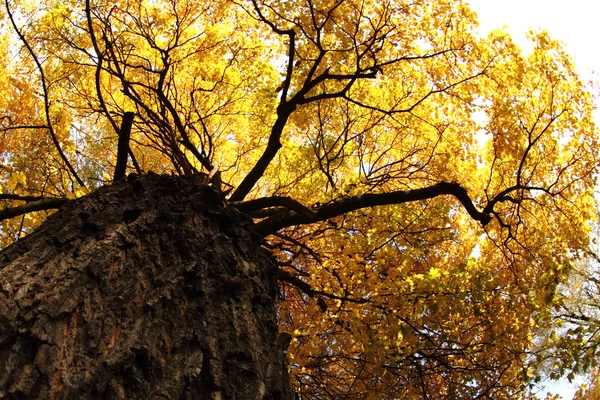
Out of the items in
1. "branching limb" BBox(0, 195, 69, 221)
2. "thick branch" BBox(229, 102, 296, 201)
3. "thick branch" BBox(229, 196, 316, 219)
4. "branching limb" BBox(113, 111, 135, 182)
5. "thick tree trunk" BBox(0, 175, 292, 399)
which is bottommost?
"thick tree trunk" BBox(0, 175, 292, 399)

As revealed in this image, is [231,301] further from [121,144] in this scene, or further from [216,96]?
[216,96]

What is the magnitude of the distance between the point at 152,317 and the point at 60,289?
1.34ft

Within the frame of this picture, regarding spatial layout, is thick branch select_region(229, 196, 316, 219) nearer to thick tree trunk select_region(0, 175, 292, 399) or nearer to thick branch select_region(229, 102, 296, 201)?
thick branch select_region(229, 102, 296, 201)

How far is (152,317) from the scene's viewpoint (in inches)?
91.1

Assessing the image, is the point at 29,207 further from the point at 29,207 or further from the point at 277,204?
the point at 277,204

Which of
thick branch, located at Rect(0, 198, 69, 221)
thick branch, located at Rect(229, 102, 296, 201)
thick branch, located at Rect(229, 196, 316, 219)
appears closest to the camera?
thick branch, located at Rect(0, 198, 69, 221)

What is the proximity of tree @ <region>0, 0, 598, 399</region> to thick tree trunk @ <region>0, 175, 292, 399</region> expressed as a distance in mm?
1035

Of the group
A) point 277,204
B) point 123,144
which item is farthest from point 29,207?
point 277,204

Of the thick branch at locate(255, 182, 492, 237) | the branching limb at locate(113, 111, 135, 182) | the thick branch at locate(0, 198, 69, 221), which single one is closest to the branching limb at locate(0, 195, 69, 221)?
the thick branch at locate(0, 198, 69, 221)

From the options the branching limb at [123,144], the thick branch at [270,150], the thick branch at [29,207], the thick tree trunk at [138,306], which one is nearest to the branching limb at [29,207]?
the thick branch at [29,207]

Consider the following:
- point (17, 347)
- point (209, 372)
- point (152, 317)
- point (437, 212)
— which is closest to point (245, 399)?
point (209, 372)

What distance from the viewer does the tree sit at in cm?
480

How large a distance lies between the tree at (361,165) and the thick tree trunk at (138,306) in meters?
1.04

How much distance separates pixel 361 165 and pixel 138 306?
647 centimetres
